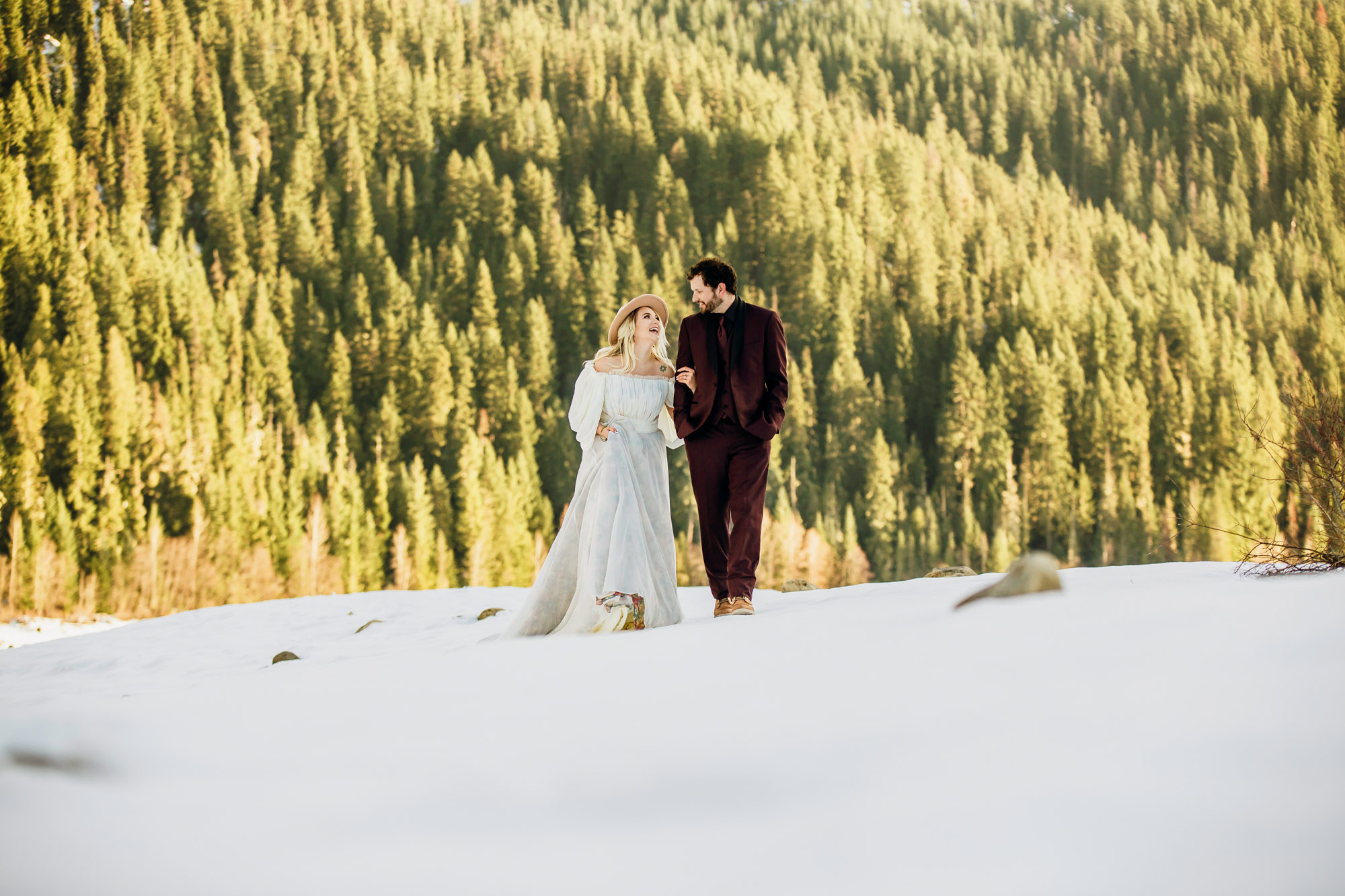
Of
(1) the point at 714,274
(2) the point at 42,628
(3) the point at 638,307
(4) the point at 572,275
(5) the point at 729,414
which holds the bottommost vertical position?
(2) the point at 42,628

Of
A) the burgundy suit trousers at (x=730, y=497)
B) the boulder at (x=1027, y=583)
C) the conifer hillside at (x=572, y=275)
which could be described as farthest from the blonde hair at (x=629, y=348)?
the conifer hillside at (x=572, y=275)

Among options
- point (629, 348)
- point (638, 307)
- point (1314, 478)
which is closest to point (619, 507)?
point (629, 348)

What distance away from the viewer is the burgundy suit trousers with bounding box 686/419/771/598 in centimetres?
462

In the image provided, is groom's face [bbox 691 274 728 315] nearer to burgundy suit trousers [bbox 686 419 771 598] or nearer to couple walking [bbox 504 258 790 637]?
couple walking [bbox 504 258 790 637]

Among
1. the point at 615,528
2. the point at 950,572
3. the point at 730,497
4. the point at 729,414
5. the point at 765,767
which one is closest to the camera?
the point at 765,767

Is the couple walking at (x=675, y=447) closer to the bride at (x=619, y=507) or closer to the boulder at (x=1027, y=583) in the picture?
the bride at (x=619, y=507)

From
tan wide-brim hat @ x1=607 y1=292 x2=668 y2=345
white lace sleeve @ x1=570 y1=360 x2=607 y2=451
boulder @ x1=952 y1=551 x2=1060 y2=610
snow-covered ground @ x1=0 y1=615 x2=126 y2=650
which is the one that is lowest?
snow-covered ground @ x1=0 y1=615 x2=126 y2=650

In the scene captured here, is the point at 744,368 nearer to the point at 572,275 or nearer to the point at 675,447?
the point at 675,447

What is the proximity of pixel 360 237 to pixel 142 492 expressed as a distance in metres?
10.6

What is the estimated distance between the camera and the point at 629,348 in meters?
4.87

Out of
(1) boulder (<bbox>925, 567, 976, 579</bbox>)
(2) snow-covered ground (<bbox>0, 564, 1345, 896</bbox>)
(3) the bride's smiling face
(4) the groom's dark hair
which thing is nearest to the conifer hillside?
(1) boulder (<bbox>925, 567, 976, 579</bbox>)

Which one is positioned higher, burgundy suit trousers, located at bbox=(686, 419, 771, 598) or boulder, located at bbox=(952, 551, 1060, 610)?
burgundy suit trousers, located at bbox=(686, 419, 771, 598)

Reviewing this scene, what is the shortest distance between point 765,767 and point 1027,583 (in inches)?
63.9

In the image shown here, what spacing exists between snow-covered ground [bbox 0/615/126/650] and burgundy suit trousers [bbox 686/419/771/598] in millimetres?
12513
